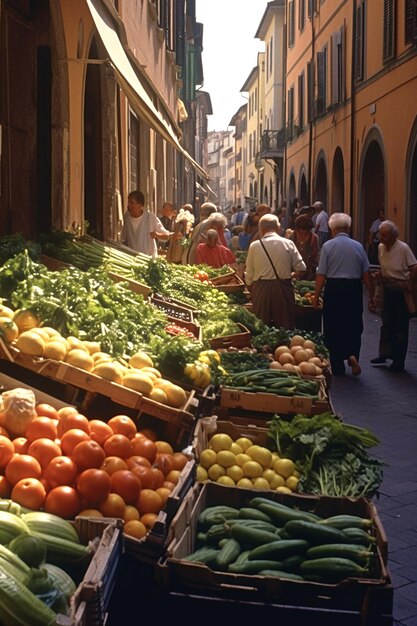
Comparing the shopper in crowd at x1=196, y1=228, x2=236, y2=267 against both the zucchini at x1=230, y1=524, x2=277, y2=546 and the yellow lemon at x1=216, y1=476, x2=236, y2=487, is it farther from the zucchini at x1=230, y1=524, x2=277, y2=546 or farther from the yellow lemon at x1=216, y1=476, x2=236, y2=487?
the zucchini at x1=230, y1=524, x2=277, y2=546

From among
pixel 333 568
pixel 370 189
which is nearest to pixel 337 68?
pixel 370 189

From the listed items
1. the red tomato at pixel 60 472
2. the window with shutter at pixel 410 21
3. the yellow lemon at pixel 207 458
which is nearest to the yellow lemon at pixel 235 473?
the yellow lemon at pixel 207 458

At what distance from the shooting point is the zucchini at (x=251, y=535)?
390cm

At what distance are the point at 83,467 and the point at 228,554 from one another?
70 cm

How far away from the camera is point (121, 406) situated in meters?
4.79

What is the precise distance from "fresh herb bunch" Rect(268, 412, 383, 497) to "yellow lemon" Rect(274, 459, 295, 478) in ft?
0.16

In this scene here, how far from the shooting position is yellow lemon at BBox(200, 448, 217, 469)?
15.8 ft

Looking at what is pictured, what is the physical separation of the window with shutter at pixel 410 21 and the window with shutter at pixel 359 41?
501 centimetres

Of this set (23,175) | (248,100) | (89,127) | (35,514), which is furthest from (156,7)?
(248,100)

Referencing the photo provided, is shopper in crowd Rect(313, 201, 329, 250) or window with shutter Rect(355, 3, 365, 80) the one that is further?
window with shutter Rect(355, 3, 365, 80)

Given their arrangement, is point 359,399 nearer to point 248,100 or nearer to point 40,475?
point 40,475

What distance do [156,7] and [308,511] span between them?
19.2 m

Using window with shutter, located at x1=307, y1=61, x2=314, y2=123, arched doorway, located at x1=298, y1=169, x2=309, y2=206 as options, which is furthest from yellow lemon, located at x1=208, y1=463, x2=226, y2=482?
arched doorway, located at x1=298, y1=169, x2=309, y2=206

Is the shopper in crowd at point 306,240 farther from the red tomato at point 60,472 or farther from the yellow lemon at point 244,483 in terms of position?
the red tomato at point 60,472
